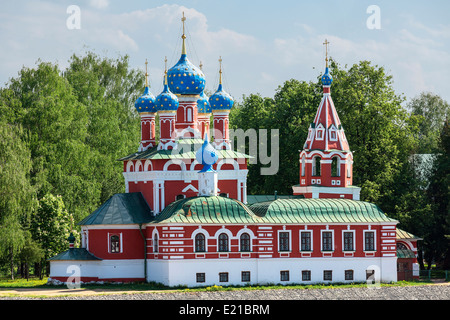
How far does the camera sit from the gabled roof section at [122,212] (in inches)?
1789

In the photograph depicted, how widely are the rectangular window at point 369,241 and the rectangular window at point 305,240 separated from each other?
94.7 inches

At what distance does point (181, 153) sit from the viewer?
46.7 metres

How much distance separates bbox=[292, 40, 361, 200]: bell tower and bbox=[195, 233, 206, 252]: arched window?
290 inches

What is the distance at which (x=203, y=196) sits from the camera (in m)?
45.1

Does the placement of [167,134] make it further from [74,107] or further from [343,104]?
[343,104]

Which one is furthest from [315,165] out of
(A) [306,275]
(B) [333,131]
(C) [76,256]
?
(C) [76,256]

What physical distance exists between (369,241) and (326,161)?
16.3 feet

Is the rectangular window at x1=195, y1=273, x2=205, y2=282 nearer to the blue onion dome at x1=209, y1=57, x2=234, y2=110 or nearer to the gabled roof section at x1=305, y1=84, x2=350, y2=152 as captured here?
the blue onion dome at x1=209, y1=57, x2=234, y2=110

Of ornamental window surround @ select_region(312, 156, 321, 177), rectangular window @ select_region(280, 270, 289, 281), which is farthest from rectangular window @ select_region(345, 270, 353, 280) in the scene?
ornamental window surround @ select_region(312, 156, 321, 177)

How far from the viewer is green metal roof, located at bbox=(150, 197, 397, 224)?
4425 centimetres

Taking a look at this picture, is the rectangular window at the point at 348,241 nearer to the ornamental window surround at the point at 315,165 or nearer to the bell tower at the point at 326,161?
the bell tower at the point at 326,161

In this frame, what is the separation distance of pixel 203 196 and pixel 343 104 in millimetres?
14357

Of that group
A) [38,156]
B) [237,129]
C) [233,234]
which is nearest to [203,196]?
[233,234]

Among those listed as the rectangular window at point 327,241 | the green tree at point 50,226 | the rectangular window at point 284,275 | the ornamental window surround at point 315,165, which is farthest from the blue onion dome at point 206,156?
the green tree at point 50,226
